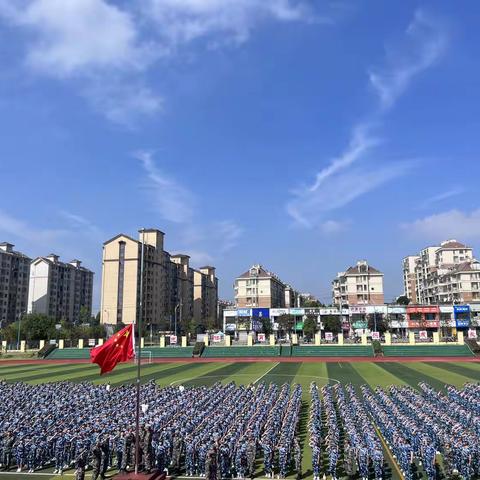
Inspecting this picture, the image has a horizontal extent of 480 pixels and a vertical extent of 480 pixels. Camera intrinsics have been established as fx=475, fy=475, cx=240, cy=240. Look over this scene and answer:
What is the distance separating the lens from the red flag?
15.9m

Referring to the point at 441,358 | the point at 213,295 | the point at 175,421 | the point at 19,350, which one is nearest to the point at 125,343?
the point at 175,421

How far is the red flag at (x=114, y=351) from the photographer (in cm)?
1591

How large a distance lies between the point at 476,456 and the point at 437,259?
117629 millimetres

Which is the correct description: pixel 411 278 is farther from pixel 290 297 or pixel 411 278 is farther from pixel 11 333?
pixel 11 333

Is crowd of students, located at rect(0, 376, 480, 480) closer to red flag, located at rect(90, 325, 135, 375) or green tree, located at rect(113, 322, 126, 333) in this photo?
red flag, located at rect(90, 325, 135, 375)

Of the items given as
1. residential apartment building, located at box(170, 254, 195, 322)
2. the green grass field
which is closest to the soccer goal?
the green grass field

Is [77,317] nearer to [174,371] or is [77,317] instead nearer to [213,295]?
[213,295]

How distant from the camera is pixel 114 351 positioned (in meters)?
16.2

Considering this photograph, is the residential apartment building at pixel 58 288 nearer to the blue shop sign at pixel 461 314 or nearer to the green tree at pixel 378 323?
the green tree at pixel 378 323

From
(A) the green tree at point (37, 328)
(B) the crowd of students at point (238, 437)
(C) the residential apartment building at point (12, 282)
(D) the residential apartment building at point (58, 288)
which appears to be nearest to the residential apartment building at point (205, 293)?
(D) the residential apartment building at point (58, 288)

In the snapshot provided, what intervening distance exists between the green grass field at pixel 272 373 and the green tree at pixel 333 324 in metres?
42.8

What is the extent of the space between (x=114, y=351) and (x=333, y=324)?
85237mm

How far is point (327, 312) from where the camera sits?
100 m

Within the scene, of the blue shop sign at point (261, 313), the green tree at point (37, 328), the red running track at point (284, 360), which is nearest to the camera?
the red running track at point (284, 360)
